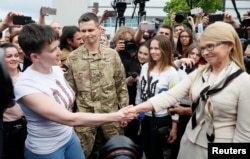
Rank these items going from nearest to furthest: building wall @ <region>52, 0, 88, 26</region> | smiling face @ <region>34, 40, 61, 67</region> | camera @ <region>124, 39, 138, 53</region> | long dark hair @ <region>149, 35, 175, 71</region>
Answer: smiling face @ <region>34, 40, 61, 67</region> < long dark hair @ <region>149, 35, 175, 71</region> < camera @ <region>124, 39, 138, 53</region> < building wall @ <region>52, 0, 88, 26</region>

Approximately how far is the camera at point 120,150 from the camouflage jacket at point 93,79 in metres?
1.80

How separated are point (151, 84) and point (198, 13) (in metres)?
2.74

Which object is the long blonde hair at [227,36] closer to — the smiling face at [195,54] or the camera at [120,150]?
the camera at [120,150]

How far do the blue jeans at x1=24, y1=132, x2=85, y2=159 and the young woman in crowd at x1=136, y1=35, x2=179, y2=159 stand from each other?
1.19 m

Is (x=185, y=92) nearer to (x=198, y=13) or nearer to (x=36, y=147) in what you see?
(x=36, y=147)

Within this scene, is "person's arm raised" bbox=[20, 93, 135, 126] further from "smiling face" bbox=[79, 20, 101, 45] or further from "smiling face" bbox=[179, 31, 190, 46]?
"smiling face" bbox=[179, 31, 190, 46]

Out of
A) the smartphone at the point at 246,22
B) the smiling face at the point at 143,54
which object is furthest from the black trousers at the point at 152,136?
the smartphone at the point at 246,22

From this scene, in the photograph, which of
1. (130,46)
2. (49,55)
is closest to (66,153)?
(49,55)

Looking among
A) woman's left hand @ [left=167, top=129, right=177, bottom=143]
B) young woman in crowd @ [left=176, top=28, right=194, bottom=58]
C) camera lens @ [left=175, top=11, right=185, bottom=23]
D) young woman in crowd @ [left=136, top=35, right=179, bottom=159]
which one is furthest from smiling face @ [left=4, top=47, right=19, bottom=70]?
camera lens @ [left=175, top=11, right=185, bottom=23]

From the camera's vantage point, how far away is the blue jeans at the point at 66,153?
2330 millimetres

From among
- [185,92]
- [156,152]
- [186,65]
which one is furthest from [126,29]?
[185,92]

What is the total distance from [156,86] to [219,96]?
1.41m

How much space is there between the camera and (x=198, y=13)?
5957 mm

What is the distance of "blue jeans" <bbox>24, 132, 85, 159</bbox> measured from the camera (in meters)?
2.33
